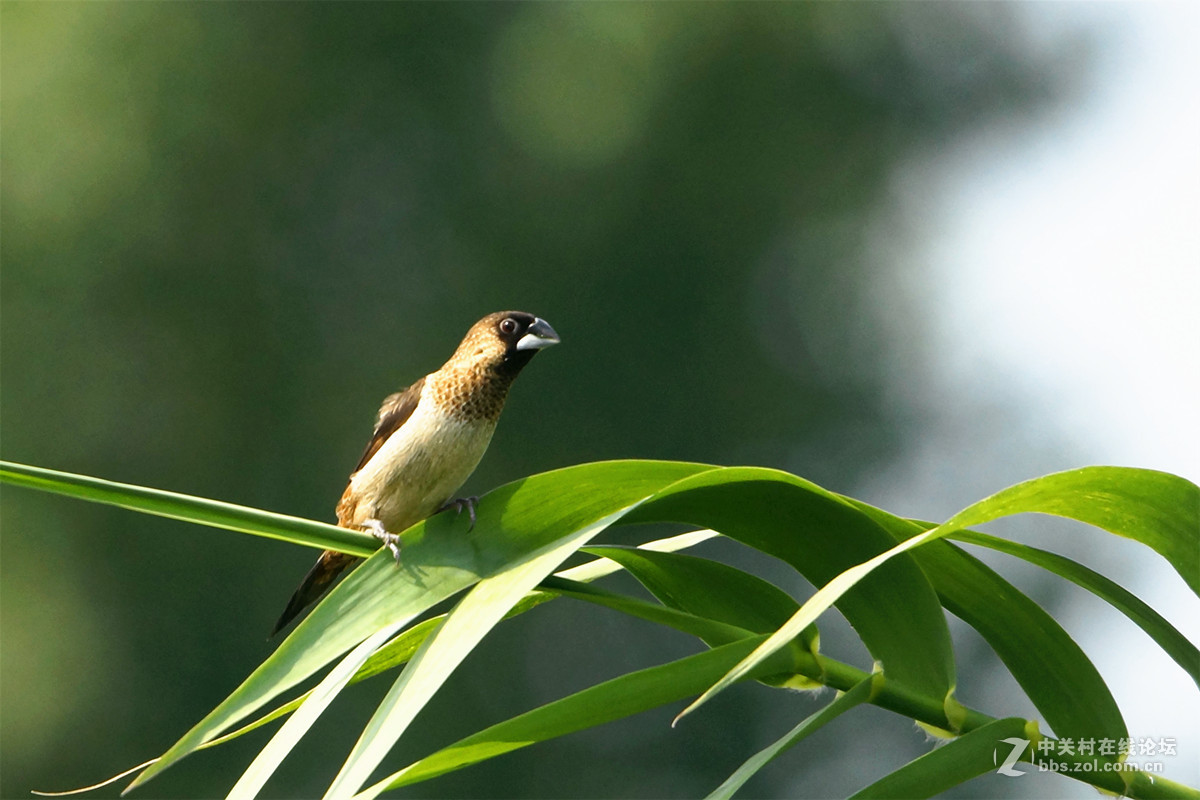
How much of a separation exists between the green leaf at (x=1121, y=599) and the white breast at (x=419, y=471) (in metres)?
1.42

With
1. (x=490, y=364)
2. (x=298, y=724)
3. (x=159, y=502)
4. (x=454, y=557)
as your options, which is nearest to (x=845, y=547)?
(x=454, y=557)

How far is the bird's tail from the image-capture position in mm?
2705

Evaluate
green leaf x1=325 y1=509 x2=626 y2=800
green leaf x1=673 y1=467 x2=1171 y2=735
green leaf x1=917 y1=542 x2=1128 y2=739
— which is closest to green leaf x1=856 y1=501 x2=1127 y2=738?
green leaf x1=917 y1=542 x2=1128 y2=739

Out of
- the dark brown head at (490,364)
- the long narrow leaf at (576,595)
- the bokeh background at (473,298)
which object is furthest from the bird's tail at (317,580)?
the bokeh background at (473,298)

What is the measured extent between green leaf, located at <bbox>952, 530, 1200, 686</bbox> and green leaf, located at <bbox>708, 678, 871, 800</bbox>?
0.68 ft

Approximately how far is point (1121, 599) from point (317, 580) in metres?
1.84

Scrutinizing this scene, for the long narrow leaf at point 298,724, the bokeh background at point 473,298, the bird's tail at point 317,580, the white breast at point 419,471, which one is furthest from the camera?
the bokeh background at point 473,298

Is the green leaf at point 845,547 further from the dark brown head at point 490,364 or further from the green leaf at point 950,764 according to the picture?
the dark brown head at point 490,364

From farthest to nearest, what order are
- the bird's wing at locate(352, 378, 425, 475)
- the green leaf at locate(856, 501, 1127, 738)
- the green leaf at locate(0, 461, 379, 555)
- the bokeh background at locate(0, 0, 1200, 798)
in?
the bokeh background at locate(0, 0, 1200, 798), the bird's wing at locate(352, 378, 425, 475), the green leaf at locate(856, 501, 1127, 738), the green leaf at locate(0, 461, 379, 555)

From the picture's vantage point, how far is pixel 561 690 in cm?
1727

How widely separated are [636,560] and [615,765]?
675 inches

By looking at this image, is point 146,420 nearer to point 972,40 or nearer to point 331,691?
point 972,40

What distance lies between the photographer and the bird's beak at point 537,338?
2737 millimetres

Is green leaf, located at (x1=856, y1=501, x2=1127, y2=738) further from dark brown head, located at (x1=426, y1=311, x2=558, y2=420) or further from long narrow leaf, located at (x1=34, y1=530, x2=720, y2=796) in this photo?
dark brown head, located at (x1=426, y1=311, x2=558, y2=420)
